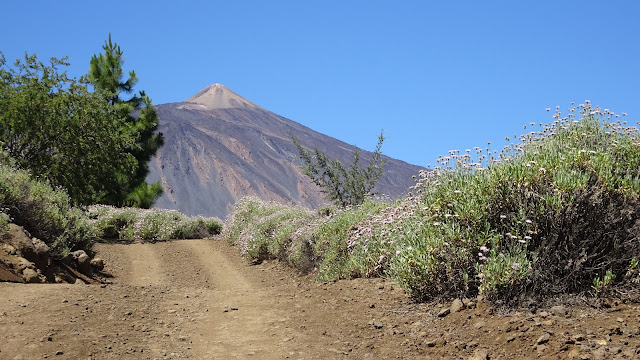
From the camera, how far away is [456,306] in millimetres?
6531

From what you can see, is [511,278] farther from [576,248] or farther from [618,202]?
[618,202]

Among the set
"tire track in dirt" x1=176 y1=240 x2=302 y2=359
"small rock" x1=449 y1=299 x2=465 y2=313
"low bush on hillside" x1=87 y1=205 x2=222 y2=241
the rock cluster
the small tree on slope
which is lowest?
"tire track in dirt" x1=176 y1=240 x2=302 y2=359

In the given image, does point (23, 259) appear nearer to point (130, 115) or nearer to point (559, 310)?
point (559, 310)

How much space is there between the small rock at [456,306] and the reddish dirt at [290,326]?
72 millimetres

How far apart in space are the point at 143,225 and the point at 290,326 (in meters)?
16.7

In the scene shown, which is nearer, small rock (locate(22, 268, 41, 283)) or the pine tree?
small rock (locate(22, 268, 41, 283))

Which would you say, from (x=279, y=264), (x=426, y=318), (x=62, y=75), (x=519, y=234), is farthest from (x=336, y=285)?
(x=62, y=75)

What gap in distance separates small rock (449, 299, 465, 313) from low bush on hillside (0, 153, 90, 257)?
8.22m

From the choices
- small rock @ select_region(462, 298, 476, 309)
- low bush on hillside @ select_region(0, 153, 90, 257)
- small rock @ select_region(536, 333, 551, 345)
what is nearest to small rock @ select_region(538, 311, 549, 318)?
small rock @ select_region(536, 333, 551, 345)

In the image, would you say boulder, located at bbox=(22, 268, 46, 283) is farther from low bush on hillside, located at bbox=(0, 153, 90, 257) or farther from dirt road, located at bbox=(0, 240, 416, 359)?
low bush on hillside, located at bbox=(0, 153, 90, 257)

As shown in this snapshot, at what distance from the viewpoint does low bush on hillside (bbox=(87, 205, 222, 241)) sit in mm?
22578

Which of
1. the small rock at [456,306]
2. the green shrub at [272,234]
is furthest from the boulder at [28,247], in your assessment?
the small rock at [456,306]

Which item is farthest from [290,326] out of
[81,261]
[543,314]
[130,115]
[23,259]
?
[130,115]

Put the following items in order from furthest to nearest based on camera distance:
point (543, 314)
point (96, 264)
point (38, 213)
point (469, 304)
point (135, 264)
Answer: point (135, 264) < point (96, 264) < point (38, 213) < point (469, 304) < point (543, 314)
